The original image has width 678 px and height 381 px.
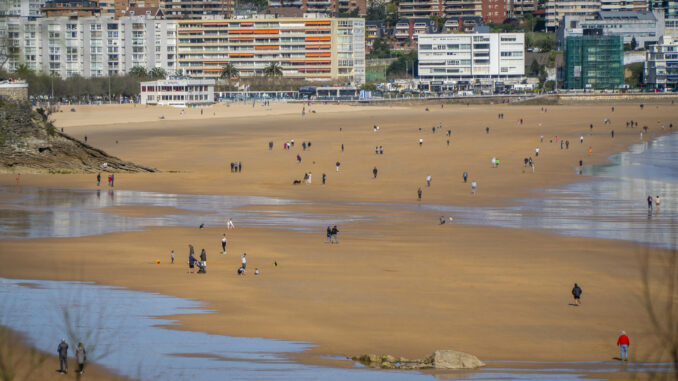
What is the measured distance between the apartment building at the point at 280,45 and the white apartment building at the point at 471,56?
53.5 ft

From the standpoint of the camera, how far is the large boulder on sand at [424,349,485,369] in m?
17.2

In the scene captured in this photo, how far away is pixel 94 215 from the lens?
3869 cm

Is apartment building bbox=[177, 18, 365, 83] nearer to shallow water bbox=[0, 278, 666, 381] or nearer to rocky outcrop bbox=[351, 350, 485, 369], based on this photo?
shallow water bbox=[0, 278, 666, 381]

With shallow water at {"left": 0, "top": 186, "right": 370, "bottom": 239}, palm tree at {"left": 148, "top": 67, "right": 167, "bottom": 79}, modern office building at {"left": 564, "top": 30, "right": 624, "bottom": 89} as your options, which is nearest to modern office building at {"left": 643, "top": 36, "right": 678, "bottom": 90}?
modern office building at {"left": 564, "top": 30, "right": 624, "bottom": 89}

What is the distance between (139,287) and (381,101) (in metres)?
129

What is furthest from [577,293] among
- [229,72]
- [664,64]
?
[664,64]

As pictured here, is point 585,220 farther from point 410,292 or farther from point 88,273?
point 88,273

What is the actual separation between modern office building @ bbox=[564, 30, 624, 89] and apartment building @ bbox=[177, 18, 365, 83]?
131ft

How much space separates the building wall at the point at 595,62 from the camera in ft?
579

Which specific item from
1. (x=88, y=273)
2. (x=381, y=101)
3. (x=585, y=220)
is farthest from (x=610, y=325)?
(x=381, y=101)

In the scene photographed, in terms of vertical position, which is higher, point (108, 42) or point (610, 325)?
point (108, 42)

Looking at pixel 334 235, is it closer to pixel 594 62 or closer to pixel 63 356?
pixel 63 356

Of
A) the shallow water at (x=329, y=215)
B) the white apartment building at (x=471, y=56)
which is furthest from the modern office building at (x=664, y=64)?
the shallow water at (x=329, y=215)

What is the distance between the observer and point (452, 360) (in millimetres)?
17281
